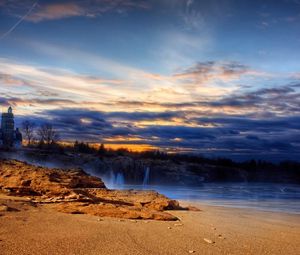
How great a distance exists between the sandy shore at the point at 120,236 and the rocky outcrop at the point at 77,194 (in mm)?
600

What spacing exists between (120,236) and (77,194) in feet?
14.6

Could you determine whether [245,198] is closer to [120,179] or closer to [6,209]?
[6,209]

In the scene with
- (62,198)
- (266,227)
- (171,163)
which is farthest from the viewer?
Answer: (171,163)

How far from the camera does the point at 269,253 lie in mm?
6312

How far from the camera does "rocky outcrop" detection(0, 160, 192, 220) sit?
368 inches

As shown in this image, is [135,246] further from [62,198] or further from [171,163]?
[171,163]

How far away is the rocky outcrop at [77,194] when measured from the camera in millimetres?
9352

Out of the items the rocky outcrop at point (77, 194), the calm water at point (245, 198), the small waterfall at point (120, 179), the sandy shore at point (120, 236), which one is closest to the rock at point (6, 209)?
the sandy shore at point (120, 236)

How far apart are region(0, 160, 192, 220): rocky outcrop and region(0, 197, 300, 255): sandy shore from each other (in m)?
0.60

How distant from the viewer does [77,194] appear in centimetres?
1095

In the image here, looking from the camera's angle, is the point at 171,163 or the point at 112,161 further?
the point at 171,163

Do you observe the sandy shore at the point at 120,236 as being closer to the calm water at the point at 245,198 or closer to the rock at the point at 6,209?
the rock at the point at 6,209

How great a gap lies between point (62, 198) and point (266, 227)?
498 centimetres

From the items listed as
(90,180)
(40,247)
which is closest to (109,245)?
(40,247)
